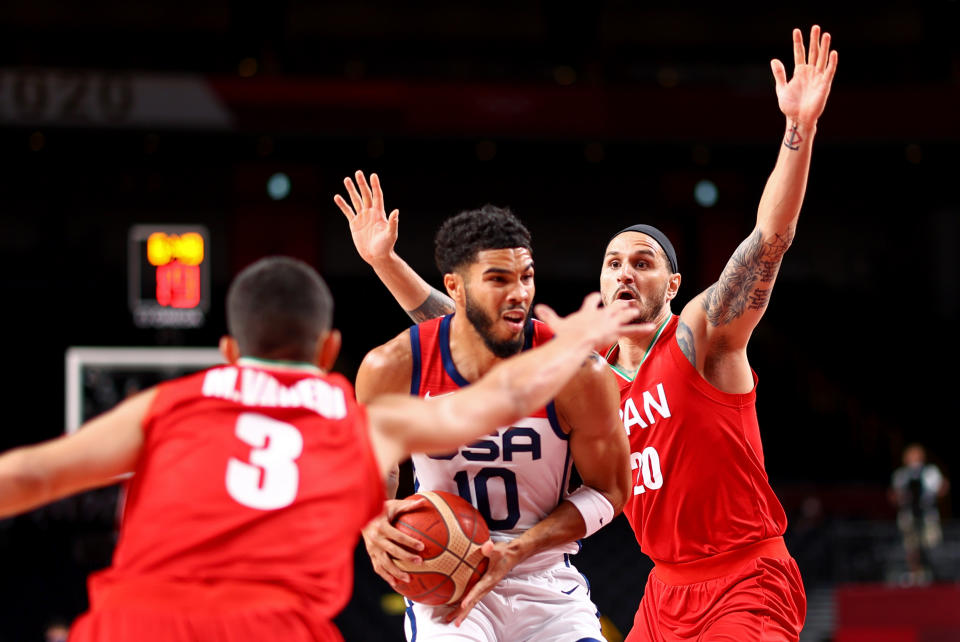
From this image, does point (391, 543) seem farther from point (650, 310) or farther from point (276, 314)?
point (650, 310)

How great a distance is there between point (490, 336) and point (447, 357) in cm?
19

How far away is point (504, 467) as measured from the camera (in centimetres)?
399

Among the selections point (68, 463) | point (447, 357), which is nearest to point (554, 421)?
point (447, 357)

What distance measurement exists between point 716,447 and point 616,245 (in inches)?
40.8

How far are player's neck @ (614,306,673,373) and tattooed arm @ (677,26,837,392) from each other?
266 mm

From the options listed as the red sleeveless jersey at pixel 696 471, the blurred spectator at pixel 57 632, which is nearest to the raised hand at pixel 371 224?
the red sleeveless jersey at pixel 696 471

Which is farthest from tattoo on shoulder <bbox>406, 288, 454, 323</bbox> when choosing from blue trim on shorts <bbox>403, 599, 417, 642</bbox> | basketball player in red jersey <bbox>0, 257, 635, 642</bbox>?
basketball player in red jersey <bbox>0, 257, 635, 642</bbox>

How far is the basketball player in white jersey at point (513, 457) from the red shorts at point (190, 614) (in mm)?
1327

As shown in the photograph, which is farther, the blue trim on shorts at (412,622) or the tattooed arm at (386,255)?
the tattooed arm at (386,255)

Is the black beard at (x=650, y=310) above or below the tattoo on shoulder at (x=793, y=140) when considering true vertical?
below

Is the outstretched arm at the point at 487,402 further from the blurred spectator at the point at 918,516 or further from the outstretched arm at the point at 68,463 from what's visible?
the blurred spectator at the point at 918,516

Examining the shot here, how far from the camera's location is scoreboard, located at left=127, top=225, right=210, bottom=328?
14.1 meters

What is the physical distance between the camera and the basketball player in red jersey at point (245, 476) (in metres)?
2.51

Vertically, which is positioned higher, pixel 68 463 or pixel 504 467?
pixel 68 463
